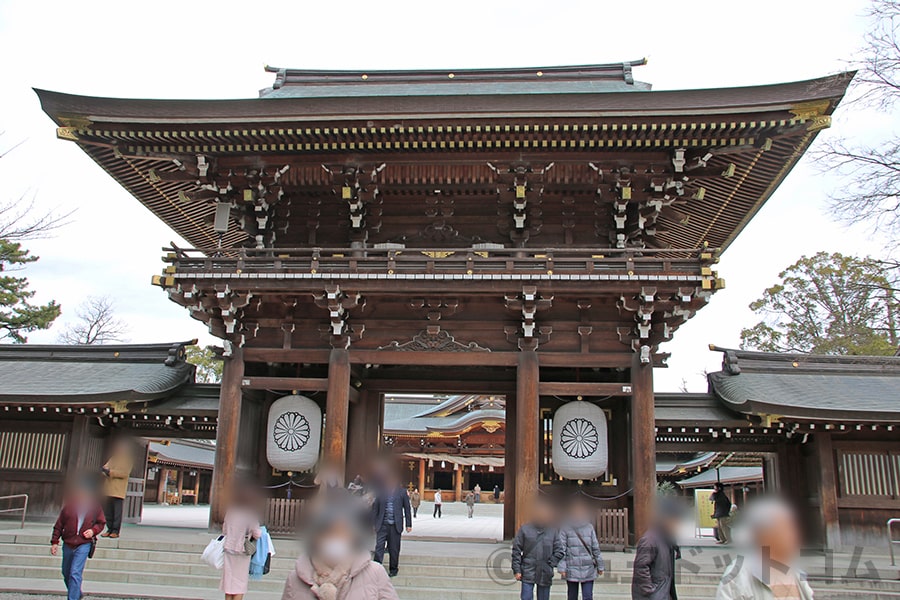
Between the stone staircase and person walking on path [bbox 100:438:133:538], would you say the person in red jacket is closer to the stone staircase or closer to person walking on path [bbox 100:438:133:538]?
the stone staircase

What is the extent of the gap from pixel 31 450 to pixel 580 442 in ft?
38.8

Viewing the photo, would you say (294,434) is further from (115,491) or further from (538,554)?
(538,554)

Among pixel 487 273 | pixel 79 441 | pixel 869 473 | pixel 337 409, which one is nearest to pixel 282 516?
pixel 337 409

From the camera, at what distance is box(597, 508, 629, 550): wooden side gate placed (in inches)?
484

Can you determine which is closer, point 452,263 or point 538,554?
point 538,554

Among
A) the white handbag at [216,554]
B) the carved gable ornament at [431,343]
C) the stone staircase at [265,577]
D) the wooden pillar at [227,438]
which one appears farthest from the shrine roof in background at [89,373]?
the white handbag at [216,554]

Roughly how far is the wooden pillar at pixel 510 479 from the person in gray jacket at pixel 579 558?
573 centimetres

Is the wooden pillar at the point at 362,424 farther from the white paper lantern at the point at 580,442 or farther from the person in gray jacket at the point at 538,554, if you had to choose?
the person in gray jacket at the point at 538,554

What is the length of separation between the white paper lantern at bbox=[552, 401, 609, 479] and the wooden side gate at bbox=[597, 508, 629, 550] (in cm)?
86

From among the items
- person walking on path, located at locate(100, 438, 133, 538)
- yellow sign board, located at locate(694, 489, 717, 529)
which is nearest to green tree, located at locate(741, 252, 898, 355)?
yellow sign board, located at locate(694, 489, 717, 529)

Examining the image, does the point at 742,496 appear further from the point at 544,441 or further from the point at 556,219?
the point at 556,219

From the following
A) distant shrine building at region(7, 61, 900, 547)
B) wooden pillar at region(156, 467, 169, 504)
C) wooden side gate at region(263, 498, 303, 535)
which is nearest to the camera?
distant shrine building at region(7, 61, 900, 547)

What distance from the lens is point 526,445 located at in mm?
12117

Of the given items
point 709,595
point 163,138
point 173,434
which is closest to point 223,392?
point 173,434
